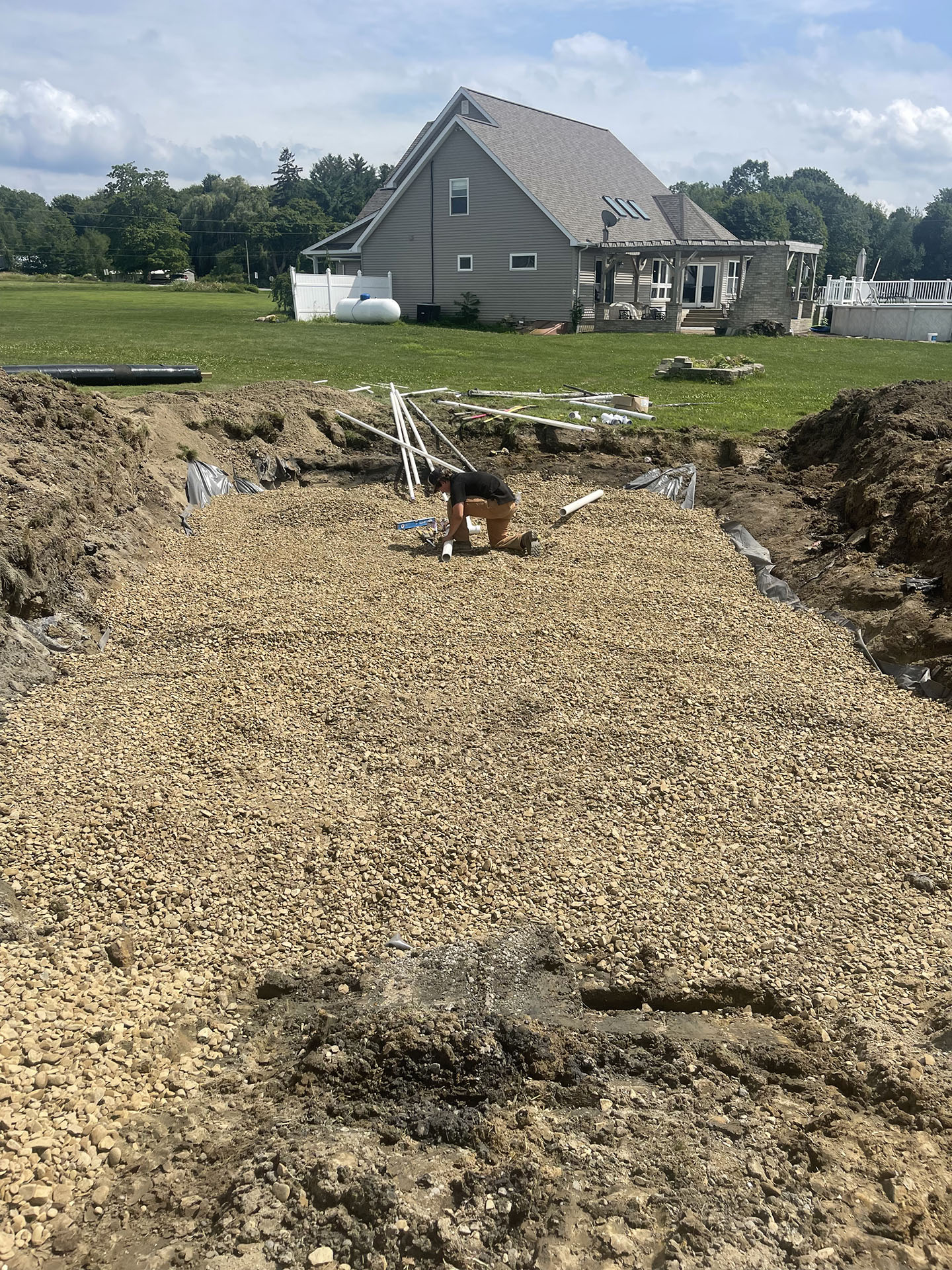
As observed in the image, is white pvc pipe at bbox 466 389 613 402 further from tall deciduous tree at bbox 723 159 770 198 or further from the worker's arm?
tall deciduous tree at bbox 723 159 770 198

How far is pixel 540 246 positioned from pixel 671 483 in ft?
74.1

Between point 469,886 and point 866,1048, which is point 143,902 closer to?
point 469,886

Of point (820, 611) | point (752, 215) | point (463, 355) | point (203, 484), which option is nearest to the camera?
point (820, 611)

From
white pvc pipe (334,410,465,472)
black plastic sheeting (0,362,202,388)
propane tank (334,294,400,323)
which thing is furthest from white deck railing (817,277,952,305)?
black plastic sheeting (0,362,202,388)

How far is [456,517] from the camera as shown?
1002 cm

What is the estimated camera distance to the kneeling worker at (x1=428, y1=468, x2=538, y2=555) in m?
9.80

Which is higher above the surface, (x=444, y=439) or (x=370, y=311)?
(x=370, y=311)

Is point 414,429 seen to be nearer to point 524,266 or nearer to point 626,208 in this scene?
point 524,266

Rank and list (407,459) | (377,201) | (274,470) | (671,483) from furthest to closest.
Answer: (377,201) → (274,470) → (407,459) → (671,483)

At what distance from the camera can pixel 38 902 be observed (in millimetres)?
4812

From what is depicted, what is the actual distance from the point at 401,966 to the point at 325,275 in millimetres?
33646

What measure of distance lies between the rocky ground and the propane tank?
26386 mm

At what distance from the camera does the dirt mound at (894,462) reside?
8945 mm

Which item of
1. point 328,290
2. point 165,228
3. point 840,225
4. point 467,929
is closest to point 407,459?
point 467,929
